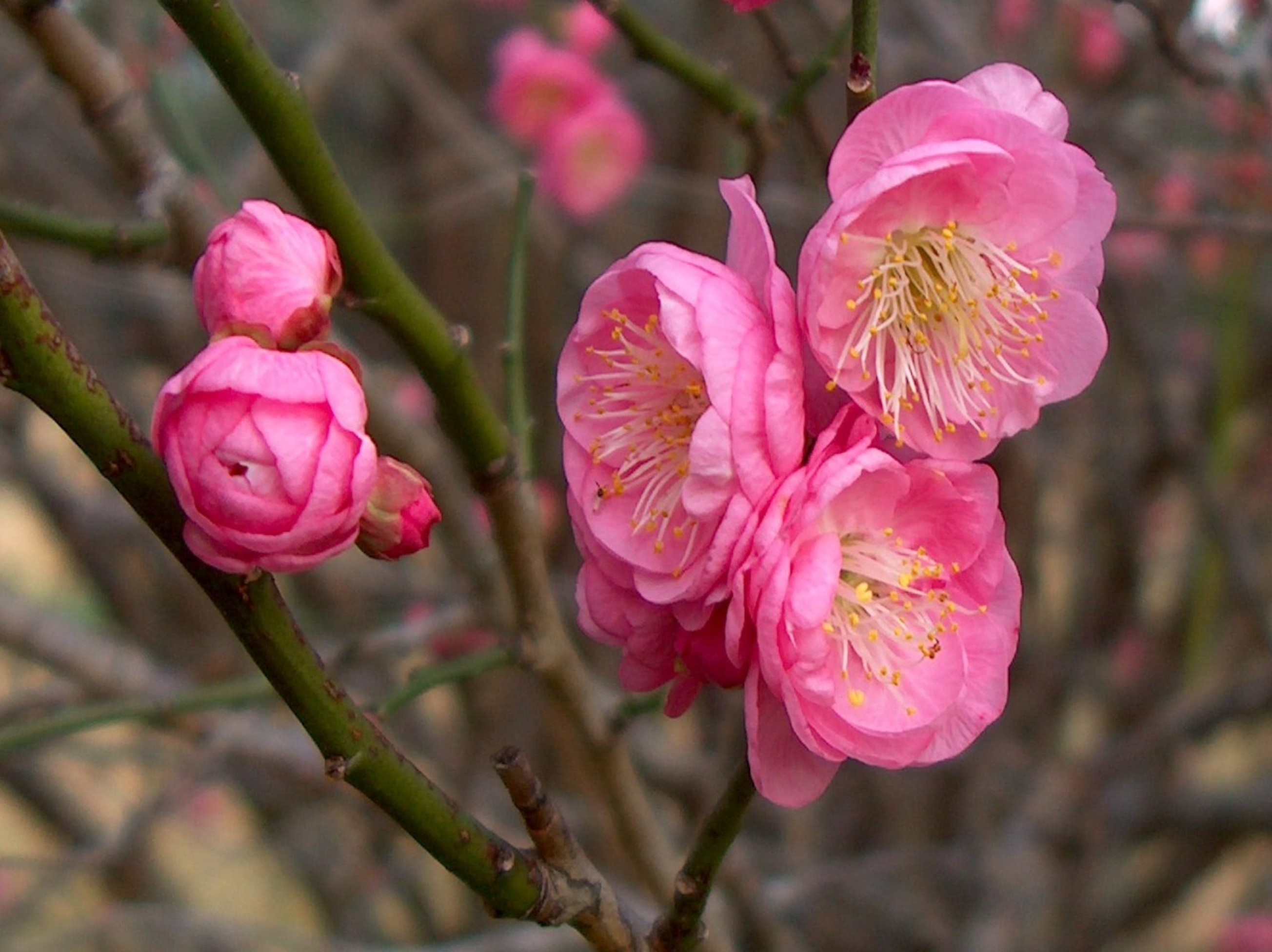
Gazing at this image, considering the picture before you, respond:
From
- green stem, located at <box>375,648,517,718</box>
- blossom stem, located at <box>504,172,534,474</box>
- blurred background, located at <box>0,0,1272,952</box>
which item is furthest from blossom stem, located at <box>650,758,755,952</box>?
blurred background, located at <box>0,0,1272,952</box>

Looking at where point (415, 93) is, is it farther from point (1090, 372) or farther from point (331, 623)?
point (1090, 372)

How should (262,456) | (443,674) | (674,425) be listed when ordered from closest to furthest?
(262,456)
(674,425)
(443,674)

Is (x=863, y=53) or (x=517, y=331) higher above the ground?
(x=863, y=53)

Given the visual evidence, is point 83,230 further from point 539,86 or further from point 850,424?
point 539,86

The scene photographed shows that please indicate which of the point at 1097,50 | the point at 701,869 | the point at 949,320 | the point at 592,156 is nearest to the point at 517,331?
the point at 949,320

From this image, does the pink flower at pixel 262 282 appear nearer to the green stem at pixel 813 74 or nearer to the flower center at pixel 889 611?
the flower center at pixel 889 611

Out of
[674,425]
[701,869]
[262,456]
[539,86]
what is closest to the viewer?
[262,456]

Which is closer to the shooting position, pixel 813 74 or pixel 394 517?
pixel 394 517
